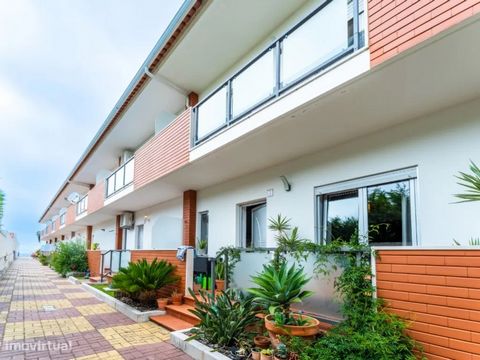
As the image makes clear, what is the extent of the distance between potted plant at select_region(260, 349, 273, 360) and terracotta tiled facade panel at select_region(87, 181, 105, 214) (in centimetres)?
1412

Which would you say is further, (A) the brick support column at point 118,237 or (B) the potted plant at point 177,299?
(A) the brick support column at point 118,237

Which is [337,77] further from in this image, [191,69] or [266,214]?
[191,69]

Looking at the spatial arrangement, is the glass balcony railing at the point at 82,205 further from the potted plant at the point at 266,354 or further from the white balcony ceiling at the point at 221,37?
the potted plant at the point at 266,354

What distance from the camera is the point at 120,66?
23031 millimetres

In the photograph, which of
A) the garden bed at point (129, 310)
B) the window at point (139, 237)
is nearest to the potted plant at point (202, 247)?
the garden bed at point (129, 310)

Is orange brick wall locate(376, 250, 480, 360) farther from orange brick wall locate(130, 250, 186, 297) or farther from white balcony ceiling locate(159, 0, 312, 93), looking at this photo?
orange brick wall locate(130, 250, 186, 297)

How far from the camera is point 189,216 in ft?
37.1

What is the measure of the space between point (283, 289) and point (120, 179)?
36.7 feet

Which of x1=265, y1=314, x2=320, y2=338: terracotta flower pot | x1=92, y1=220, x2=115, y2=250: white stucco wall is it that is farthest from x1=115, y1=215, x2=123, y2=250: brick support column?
x1=265, y1=314, x2=320, y2=338: terracotta flower pot

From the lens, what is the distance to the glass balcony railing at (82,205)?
21.3 metres

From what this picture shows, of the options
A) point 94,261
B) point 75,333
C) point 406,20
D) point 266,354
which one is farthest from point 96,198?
point 406,20

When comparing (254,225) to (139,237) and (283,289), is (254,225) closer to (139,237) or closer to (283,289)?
(283,289)

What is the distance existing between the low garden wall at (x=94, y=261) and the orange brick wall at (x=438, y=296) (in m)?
16.1

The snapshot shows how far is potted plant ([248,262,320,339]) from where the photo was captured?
454cm
